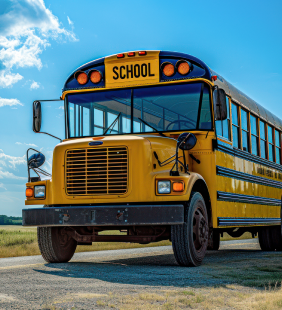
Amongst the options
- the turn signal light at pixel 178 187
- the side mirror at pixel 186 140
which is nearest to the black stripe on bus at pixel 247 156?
the side mirror at pixel 186 140

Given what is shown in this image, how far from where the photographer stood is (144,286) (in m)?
4.95

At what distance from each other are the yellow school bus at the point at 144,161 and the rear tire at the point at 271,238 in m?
2.45

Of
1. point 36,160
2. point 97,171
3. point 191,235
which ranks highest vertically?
point 36,160

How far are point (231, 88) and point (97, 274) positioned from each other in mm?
4177

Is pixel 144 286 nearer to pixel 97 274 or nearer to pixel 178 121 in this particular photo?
pixel 97 274

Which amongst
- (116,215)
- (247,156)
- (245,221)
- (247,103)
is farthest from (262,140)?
(116,215)

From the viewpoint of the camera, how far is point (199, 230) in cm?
680

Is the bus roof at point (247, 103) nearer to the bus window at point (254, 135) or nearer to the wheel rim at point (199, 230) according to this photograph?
the bus window at point (254, 135)

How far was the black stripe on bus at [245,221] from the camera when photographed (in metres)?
7.61

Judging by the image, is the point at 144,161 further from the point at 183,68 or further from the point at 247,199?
the point at 247,199

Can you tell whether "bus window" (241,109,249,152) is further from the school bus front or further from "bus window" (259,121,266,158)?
the school bus front

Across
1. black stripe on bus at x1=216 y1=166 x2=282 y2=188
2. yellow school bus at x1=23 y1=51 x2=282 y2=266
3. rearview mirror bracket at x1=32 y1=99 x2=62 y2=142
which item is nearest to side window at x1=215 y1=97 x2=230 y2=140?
yellow school bus at x1=23 y1=51 x2=282 y2=266

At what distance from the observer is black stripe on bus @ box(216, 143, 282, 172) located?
7819 mm

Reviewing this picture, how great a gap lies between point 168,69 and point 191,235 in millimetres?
2387
